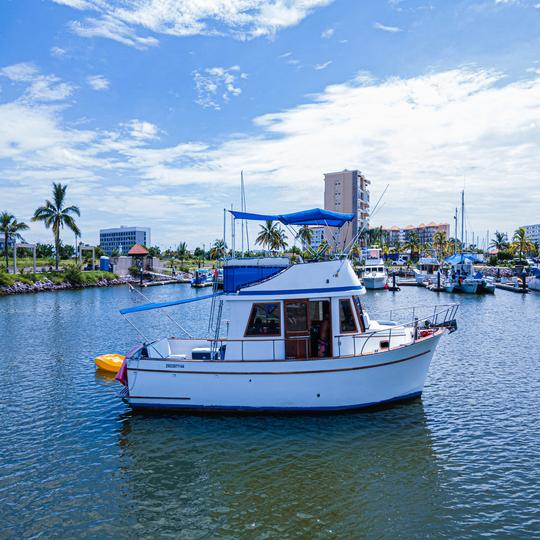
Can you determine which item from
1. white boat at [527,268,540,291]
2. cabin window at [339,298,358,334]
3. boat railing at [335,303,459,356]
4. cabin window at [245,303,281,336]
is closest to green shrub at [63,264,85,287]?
cabin window at [245,303,281,336]

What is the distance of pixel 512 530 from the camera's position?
26.2 ft

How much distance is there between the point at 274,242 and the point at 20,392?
49.0 m

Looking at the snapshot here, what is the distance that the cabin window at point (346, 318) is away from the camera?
13281 mm

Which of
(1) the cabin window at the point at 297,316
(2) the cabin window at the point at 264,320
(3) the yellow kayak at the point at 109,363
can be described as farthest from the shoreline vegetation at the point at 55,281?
(1) the cabin window at the point at 297,316

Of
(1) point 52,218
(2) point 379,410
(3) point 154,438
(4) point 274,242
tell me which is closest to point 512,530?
(2) point 379,410

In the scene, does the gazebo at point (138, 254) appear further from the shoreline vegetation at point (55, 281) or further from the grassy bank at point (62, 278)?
the grassy bank at point (62, 278)

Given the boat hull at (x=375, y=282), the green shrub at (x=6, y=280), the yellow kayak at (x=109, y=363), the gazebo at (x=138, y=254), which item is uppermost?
the gazebo at (x=138, y=254)

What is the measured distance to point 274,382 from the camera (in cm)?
1234

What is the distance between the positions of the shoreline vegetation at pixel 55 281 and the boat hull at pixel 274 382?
132ft

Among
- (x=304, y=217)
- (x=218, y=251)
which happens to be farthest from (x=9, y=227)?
(x=304, y=217)

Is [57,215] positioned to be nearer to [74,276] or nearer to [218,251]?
[74,276]

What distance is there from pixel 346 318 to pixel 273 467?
507 centimetres

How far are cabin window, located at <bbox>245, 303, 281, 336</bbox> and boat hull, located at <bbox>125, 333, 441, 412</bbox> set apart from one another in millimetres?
1214

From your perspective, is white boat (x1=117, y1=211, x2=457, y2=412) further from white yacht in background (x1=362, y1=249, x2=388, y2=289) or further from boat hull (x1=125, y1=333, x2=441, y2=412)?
white yacht in background (x1=362, y1=249, x2=388, y2=289)
